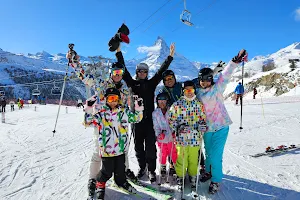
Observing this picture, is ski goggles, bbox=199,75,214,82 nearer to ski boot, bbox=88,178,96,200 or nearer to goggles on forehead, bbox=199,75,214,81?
goggles on forehead, bbox=199,75,214,81

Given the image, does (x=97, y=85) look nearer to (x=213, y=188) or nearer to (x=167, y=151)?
(x=167, y=151)

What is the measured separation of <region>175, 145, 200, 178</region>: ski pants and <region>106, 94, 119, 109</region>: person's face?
3.99 ft

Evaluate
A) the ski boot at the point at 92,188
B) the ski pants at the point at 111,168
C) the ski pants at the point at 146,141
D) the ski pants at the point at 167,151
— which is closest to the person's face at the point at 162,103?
the ski pants at the point at 146,141

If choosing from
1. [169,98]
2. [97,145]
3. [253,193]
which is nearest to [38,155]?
[97,145]

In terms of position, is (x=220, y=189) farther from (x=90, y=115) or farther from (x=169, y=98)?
(x=90, y=115)

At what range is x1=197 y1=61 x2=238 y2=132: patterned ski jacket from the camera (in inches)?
150

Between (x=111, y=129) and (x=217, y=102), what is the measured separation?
1.65 metres

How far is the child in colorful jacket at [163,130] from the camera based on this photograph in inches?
162

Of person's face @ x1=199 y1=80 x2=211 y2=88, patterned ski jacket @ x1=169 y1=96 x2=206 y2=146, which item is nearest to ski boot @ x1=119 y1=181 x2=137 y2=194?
patterned ski jacket @ x1=169 y1=96 x2=206 y2=146

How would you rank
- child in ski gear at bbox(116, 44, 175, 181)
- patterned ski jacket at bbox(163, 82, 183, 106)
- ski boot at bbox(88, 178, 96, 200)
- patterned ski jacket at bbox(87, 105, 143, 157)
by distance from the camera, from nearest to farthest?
patterned ski jacket at bbox(87, 105, 143, 157)
ski boot at bbox(88, 178, 96, 200)
child in ski gear at bbox(116, 44, 175, 181)
patterned ski jacket at bbox(163, 82, 183, 106)

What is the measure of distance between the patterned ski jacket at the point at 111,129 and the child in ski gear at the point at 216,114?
1288 millimetres

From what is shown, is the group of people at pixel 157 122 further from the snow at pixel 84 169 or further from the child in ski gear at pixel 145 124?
the snow at pixel 84 169

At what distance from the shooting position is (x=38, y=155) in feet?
21.1

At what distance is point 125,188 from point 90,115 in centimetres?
125
